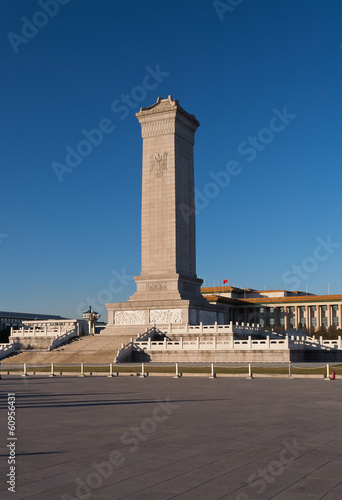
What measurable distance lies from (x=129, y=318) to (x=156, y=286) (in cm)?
526

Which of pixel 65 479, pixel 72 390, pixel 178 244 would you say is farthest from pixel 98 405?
pixel 178 244

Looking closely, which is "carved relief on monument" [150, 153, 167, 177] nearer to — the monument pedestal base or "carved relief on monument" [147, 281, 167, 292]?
"carved relief on monument" [147, 281, 167, 292]

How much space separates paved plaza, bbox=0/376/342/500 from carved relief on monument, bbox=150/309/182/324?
47.3 metres

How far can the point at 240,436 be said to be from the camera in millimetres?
13117

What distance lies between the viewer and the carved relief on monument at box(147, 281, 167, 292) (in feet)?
242

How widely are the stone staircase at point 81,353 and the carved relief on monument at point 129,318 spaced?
668 cm

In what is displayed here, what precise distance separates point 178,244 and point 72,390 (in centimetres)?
4990

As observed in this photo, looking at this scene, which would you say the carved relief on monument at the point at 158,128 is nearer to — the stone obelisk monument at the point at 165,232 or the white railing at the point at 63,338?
the stone obelisk monument at the point at 165,232

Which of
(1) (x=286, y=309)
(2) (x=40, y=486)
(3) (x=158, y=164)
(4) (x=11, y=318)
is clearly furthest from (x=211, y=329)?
(4) (x=11, y=318)

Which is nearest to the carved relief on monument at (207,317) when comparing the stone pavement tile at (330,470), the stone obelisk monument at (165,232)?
the stone obelisk monument at (165,232)

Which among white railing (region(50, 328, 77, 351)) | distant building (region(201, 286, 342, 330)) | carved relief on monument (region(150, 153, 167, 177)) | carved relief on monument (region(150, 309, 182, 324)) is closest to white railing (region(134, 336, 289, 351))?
carved relief on monument (region(150, 309, 182, 324))

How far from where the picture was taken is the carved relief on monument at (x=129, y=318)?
72.5 m

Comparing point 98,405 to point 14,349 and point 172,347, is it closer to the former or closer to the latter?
point 172,347

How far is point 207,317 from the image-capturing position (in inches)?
2918
